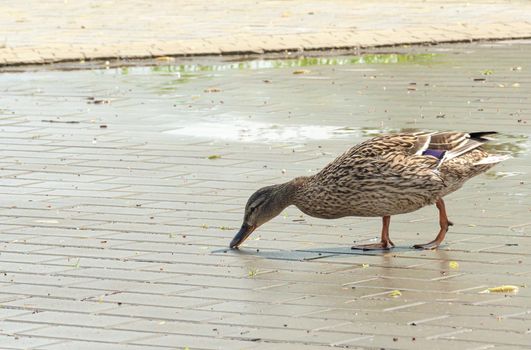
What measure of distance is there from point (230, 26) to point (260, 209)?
37.7ft

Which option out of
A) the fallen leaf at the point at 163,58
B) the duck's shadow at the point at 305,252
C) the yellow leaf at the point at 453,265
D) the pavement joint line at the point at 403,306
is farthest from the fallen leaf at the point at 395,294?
the fallen leaf at the point at 163,58

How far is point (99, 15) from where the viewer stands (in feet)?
70.5

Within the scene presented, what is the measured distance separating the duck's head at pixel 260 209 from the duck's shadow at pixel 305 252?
0.30ft

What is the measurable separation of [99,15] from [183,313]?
14912 mm

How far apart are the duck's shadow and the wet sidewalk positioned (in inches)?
363

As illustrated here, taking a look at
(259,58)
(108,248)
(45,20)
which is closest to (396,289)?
(108,248)

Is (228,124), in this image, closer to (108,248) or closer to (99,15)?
(108,248)

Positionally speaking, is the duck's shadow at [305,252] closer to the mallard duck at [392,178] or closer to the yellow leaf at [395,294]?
the mallard duck at [392,178]

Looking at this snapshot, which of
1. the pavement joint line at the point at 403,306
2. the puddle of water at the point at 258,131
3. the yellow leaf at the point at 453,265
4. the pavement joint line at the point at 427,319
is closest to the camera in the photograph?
the pavement joint line at the point at 427,319

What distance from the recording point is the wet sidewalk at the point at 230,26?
17859 mm

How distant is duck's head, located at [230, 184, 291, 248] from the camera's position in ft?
28.0

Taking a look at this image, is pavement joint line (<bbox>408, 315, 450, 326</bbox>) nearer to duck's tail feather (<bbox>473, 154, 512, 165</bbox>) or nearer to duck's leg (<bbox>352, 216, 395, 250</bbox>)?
duck's leg (<bbox>352, 216, 395, 250</bbox>)

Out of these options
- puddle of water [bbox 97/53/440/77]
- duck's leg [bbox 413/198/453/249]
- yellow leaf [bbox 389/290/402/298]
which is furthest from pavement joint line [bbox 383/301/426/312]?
puddle of water [bbox 97/53/440/77]

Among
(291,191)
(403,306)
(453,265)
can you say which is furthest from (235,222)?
(403,306)
